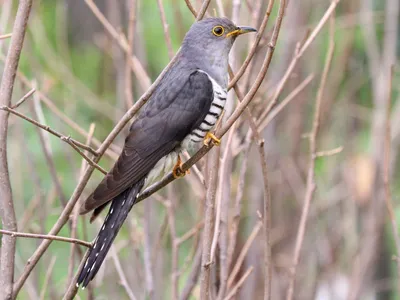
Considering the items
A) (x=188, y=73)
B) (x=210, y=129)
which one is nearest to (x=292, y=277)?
(x=210, y=129)

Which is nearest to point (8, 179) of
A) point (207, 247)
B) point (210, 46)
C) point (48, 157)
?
point (48, 157)

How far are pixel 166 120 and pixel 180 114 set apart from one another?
0.06 meters

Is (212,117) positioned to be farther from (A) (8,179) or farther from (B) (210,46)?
(A) (8,179)

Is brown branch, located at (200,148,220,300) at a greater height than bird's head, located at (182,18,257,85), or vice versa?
bird's head, located at (182,18,257,85)

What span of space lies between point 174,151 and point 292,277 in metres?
0.73

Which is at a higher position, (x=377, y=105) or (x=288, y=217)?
(x=377, y=105)

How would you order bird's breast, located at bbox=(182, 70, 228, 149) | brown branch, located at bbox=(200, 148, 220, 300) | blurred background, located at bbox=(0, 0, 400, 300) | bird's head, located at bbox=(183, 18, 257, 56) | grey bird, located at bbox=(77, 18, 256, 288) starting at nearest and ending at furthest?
1. brown branch, located at bbox=(200, 148, 220, 300)
2. grey bird, located at bbox=(77, 18, 256, 288)
3. bird's breast, located at bbox=(182, 70, 228, 149)
4. bird's head, located at bbox=(183, 18, 257, 56)
5. blurred background, located at bbox=(0, 0, 400, 300)

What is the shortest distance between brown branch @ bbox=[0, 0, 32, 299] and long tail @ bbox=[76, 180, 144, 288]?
0.74 ft

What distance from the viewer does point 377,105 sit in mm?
4316

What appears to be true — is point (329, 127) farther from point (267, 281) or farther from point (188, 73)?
point (267, 281)

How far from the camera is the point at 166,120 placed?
2.90 m

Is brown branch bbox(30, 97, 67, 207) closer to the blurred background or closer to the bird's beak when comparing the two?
the blurred background

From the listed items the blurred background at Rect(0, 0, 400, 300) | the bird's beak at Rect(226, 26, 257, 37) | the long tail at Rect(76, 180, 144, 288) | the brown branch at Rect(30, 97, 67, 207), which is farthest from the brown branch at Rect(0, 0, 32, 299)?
the bird's beak at Rect(226, 26, 257, 37)

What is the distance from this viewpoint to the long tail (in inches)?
84.6
